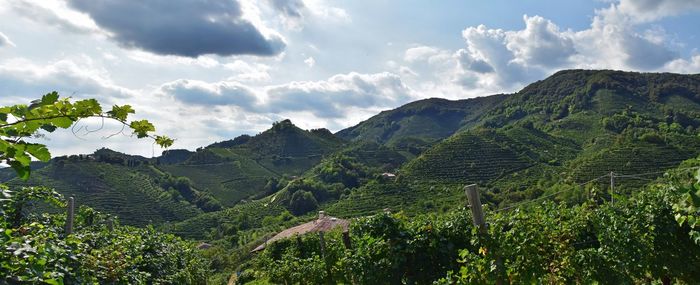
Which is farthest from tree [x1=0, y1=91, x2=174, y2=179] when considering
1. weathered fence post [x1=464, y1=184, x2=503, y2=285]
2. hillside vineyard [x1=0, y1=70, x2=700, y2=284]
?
weathered fence post [x1=464, y1=184, x2=503, y2=285]

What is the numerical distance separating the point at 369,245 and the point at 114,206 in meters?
62.2

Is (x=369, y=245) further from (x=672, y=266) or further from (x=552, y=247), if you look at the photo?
(x=672, y=266)

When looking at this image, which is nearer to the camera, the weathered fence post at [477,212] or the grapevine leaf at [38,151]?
the grapevine leaf at [38,151]

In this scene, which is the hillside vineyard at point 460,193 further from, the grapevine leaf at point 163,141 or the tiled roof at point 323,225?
the grapevine leaf at point 163,141

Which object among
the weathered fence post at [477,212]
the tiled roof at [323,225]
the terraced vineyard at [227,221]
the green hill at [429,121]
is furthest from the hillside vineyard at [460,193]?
the tiled roof at [323,225]

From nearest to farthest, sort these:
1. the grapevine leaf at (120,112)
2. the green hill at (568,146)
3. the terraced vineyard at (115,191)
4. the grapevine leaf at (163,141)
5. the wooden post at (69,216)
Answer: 1. the grapevine leaf at (120,112)
2. the grapevine leaf at (163,141)
3. the wooden post at (69,216)
4. the green hill at (568,146)
5. the terraced vineyard at (115,191)

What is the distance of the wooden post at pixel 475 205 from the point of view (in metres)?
4.94

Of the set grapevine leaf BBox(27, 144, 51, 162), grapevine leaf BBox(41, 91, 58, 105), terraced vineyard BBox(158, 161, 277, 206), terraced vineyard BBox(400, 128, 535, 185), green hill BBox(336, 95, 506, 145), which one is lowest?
grapevine leaf BBox(27, 144, 51, 162)

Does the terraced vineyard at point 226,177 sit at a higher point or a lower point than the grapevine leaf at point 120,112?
higher

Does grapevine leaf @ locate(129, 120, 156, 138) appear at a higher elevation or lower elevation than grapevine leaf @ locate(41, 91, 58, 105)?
lower

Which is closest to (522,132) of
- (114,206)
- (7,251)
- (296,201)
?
(296,201)

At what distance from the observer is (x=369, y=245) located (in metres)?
6.54

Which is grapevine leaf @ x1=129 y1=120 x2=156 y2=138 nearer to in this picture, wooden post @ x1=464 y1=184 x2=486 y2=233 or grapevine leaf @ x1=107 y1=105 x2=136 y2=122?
grapevine leaf @ x1=107 y1=105 x2=136 y2=122

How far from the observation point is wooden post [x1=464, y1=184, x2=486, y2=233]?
494 centimetres
